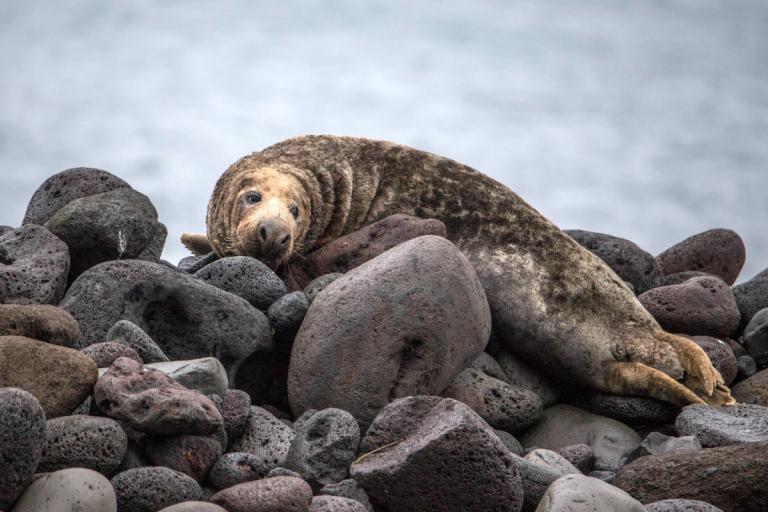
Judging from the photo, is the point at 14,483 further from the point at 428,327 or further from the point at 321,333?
the point at 428,327

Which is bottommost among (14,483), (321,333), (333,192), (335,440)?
(14,483)

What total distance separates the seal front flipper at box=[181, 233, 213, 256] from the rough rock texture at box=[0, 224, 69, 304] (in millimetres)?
4280

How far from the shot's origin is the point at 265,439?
7602 millimetres

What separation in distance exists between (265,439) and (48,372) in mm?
1782

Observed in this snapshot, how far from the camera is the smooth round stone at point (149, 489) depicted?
19.8ft

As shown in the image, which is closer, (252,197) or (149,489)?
(149,489)

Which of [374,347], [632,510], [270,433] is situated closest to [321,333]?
[374,347]

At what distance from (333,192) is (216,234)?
4.69 ft

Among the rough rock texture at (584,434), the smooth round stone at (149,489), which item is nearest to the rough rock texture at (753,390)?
the rough rock texture at (584,434)

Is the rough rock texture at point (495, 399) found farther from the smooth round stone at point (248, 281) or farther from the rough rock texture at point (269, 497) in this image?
the rough rock texture at point (269, 497)

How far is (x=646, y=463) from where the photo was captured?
7703 mm

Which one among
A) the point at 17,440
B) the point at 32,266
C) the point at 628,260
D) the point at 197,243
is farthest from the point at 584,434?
the point at 197,243

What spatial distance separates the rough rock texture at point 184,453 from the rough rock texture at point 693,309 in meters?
6.67

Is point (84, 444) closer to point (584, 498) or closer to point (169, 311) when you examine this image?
point (169, 311)
